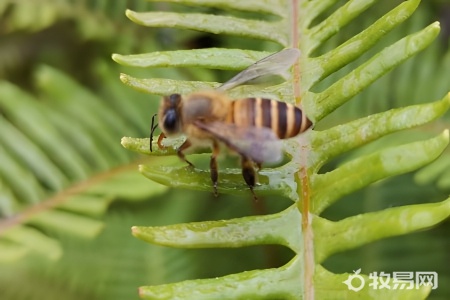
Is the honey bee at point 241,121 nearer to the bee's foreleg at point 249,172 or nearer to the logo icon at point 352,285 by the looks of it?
the bee's foreleg at point 249,172

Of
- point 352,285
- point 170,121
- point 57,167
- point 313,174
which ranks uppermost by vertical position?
point 57,167

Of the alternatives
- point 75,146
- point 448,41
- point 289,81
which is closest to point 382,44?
point 448,41

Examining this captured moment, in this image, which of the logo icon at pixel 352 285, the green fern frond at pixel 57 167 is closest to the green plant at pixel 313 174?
the logo icon at pixel 352 285

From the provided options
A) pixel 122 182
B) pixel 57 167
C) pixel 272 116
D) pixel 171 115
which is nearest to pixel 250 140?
pixel 272 116

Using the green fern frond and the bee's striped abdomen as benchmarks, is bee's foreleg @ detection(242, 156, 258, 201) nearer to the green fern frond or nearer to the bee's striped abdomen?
the bee's striped abdomen

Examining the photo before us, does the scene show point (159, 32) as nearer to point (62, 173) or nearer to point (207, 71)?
point (207, 71)

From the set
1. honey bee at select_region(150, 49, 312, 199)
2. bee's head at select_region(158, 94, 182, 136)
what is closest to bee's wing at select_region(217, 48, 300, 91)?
honey bee at select_region(150, 49, 312, 199)

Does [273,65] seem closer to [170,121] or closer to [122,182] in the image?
[170,121]
